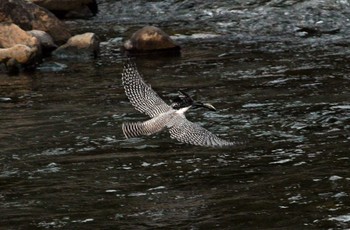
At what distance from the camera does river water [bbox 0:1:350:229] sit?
9.56 metres

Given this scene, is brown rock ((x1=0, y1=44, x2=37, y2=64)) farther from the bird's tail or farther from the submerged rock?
the bird's tail

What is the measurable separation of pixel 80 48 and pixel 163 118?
33.1 feet

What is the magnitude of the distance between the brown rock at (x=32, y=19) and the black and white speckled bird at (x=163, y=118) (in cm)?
1014

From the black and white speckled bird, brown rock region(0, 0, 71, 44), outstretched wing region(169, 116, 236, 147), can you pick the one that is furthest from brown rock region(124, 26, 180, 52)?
outstretched wing region(169, 116, 236, 147)

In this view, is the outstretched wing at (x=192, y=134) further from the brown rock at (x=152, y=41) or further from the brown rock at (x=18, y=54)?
the brown rock at (x=152, y=41)

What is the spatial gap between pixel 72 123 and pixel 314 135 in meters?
3.86

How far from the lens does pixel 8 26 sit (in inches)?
793

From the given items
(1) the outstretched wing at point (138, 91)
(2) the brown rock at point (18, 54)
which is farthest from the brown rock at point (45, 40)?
(1) the outstretched wing at point (138, 91)

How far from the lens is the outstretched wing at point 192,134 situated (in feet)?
33.5

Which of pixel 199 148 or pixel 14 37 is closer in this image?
pixel 199 148

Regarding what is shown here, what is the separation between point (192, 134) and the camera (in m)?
10.4

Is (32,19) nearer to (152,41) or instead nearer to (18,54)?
(18,54)

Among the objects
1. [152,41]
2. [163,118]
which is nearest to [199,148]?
[163,118]

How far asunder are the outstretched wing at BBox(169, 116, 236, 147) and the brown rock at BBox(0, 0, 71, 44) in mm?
11358
